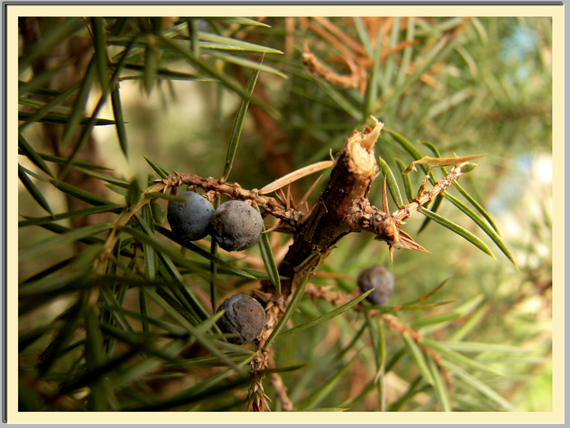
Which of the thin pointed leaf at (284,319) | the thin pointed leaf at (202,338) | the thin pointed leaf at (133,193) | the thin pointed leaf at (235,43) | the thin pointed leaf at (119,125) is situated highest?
the thin pointed leaf at (235,43)

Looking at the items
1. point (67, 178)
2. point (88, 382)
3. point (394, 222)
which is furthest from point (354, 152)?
point (67, 178)

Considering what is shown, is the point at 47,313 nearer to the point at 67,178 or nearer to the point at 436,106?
the point at 67,178

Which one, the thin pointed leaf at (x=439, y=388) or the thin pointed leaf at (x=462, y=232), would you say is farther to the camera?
the thin pointed leaf at (x=439, y=388)

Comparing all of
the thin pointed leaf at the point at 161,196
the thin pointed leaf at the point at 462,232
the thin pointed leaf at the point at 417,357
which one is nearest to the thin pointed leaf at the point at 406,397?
the thin pointed leaf at the point at 417,357

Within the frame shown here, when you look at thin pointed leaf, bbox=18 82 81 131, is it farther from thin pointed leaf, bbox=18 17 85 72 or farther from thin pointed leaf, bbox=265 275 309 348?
thin pointed leaf, bbox=265 275 309 348

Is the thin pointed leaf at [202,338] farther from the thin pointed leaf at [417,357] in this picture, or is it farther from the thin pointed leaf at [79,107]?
the thin pointed leaf at [417,357]

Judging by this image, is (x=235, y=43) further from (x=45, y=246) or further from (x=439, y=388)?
(x=439, y=388)

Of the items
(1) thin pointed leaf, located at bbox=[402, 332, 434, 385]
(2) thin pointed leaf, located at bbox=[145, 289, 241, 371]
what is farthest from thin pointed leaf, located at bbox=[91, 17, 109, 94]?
(1) thin pointed leaf, located at bbox=[402, 332, 434, 385]

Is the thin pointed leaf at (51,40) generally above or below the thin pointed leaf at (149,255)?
above
